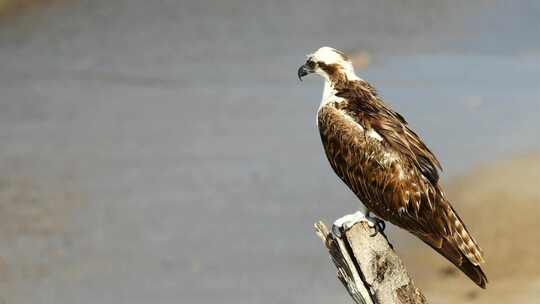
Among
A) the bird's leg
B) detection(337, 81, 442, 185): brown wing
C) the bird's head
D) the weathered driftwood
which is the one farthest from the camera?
the bird's head

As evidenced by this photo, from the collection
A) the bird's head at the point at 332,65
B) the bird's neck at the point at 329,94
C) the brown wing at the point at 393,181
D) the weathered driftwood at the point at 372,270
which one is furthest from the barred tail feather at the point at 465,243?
the bird's head at the point at 332,65

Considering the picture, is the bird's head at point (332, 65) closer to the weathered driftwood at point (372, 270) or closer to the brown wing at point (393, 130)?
the brown wing at point (393, 130)

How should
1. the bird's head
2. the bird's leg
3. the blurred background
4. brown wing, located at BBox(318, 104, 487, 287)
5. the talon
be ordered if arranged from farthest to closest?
the blurred background < the bird's head < brown wing, located at BBox(318, 104, 487, 287) < the bird's leg < the talon

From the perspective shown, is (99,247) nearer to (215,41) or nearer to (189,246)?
(189,246)

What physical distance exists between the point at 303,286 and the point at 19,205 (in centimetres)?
339

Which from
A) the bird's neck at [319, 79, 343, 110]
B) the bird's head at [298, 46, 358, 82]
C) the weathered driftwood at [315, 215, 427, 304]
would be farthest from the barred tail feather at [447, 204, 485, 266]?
the bird's head at [298, 46, 358, 82]

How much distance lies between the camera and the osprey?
6.81 meters

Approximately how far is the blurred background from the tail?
395 cm

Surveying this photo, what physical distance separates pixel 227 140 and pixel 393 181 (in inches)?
277

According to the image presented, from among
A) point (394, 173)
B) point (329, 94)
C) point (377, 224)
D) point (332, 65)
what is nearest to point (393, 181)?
point (394, 173)

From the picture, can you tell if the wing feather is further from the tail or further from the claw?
the claw

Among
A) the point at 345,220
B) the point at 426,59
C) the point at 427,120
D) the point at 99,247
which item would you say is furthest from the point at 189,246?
the point at 426,59

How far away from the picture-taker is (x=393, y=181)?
7.14m

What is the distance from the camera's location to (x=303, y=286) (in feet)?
35.6
